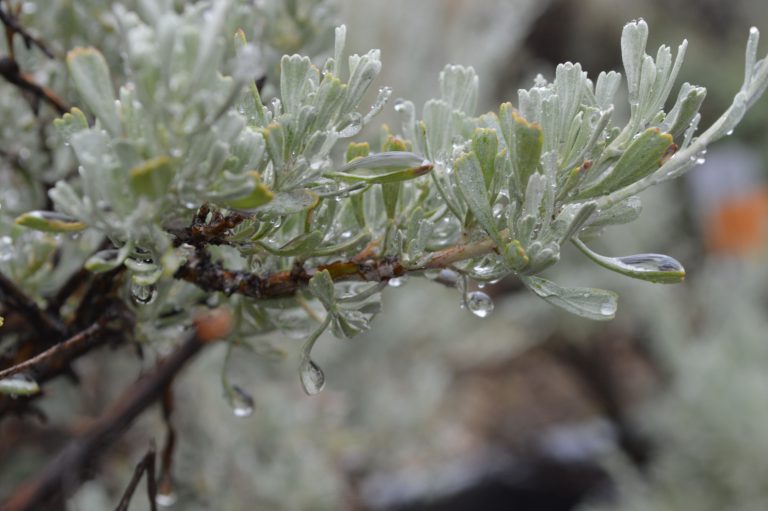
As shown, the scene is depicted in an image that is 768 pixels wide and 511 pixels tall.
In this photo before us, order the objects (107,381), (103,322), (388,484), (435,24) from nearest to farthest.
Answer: (103,322)
(107,381)
(388,484)
(435,24)

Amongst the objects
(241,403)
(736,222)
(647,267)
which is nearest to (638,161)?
(647,267)

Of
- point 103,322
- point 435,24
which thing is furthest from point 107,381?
point 435,24

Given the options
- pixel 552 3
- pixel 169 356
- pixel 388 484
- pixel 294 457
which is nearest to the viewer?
pixel 169 356

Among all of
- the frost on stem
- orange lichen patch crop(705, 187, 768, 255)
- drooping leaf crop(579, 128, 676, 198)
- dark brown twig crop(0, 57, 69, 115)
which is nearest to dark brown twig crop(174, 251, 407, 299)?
the frost on stem

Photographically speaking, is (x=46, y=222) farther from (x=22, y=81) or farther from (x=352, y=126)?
(x=22, y=81)

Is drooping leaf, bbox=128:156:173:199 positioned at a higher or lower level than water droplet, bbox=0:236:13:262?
higher

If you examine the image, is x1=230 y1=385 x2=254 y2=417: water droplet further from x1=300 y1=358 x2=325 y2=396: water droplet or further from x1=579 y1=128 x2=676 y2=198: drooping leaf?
x1=579 y1=128 x2=676 y2=198: drooping leaf

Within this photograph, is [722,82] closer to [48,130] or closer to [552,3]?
[552,3]

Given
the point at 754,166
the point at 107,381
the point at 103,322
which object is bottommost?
the point at 754,166
